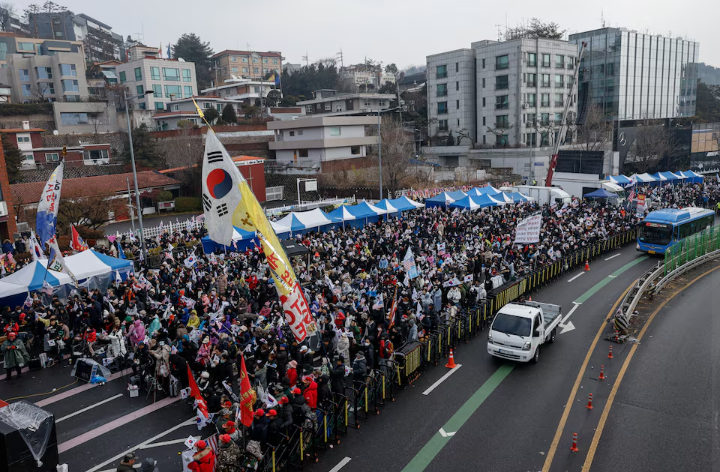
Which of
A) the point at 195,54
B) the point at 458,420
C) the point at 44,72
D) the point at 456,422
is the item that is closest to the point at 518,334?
the point at 458,420

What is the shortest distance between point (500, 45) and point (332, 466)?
64991 millimetres

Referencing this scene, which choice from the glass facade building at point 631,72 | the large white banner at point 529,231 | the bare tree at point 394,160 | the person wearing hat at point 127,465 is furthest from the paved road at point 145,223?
the glass facade building at point 631,72

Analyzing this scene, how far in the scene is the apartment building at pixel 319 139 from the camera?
176 ft

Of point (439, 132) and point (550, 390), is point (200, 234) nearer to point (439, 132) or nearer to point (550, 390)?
Result: point (550, 390)

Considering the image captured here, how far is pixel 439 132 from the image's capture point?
73.0 meters

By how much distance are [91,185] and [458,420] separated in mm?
36400

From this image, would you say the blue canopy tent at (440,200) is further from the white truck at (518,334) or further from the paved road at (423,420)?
the white truck at (518,334)

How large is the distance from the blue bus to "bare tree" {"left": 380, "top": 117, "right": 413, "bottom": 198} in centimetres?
2358

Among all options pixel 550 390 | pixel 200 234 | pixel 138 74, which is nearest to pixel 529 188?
pixel 200 234

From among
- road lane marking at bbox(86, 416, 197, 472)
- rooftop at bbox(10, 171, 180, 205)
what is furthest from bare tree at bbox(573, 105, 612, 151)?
road lane marking at bbox(86, 416, 197, 472)

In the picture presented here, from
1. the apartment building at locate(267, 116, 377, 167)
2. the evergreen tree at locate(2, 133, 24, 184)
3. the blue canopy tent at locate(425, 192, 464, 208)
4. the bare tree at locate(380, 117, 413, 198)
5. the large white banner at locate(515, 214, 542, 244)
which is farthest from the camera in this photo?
the apartment building at locate(267, 116, 377, 167)

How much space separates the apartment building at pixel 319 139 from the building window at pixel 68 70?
29888 mm

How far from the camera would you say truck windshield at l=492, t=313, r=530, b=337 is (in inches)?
548

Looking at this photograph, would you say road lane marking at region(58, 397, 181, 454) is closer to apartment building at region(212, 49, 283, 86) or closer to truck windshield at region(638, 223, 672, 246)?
truck windshield at region(638, 223, 672, 246)
